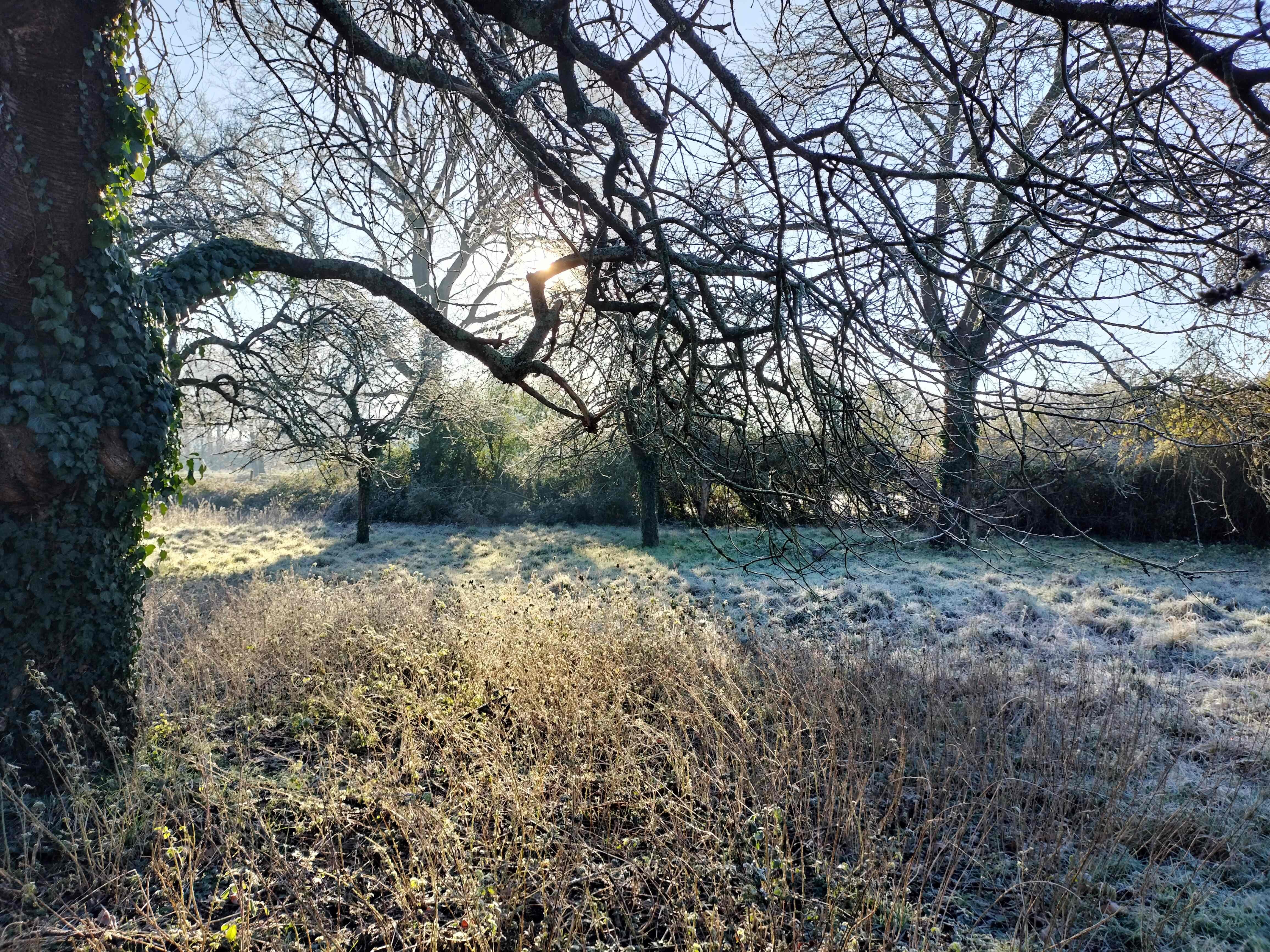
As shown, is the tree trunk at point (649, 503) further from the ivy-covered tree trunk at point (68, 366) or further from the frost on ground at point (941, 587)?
the ivy-covered tree trunk at point (68, 366)

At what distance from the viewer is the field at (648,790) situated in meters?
2.74

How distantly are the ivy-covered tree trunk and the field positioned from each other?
1.54 ft

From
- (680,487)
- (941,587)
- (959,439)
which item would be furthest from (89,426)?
(941,587)

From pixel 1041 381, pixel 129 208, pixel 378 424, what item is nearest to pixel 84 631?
pixel 129 208

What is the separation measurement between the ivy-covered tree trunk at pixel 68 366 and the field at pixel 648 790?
18.5 inches

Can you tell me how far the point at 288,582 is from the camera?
766 cm

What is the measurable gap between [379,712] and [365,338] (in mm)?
5235

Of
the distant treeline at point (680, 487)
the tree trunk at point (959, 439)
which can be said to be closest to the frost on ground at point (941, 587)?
the tree trunk at point (959, 439)

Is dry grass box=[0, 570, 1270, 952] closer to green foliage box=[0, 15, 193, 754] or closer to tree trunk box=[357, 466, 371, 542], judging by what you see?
green foliage box=[0, 15, 193, 754]

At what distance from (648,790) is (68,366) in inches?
151

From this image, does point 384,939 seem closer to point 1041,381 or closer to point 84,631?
point 84,631

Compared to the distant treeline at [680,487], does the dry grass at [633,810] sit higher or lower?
lower

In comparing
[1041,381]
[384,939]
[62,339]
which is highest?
[62,339]

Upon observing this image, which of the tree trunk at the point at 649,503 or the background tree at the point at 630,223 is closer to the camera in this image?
the background tree at the point at 630,223
